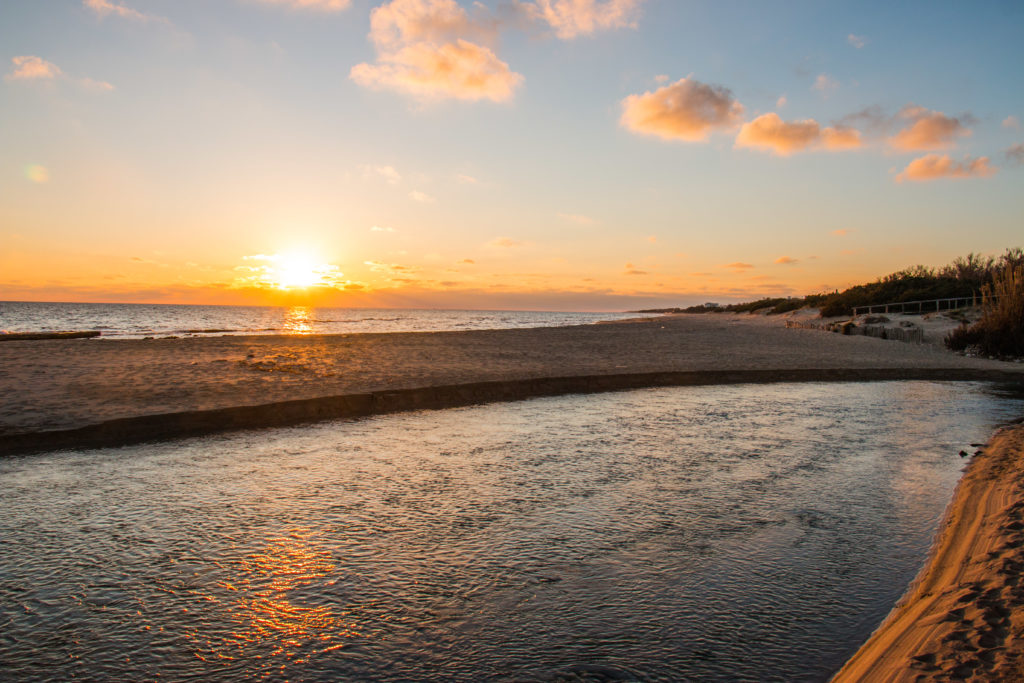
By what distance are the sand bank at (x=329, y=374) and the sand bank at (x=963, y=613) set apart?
24.6 feet

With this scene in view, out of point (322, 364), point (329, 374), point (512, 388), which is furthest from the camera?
point (322, 364)

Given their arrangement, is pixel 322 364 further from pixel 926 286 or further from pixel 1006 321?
pixel 926 286

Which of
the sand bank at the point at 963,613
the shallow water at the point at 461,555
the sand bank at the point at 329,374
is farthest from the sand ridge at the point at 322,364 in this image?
the sand bank at the point at 963,613

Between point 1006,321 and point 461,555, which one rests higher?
point 1006,321

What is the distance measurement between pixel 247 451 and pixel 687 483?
490 cm

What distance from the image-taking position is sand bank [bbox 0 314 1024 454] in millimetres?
8039

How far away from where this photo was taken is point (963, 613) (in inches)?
116

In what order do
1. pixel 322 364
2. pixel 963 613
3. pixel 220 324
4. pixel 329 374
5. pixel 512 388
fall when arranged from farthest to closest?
pixel 220 324
pixel 322 364
pixel 329 374
pixel 512 388
pixel 963 613

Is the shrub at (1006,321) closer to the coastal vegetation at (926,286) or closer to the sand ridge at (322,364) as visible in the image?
the sand ridge at (322,364)

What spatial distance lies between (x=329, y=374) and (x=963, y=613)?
11.7 meters

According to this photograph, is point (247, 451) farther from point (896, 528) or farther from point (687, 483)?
point (896, 528)

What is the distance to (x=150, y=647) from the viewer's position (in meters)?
2.83

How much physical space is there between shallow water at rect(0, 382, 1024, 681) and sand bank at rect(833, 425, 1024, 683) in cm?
16

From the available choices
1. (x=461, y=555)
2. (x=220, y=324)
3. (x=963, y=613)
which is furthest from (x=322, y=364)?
(x=220, y=324)
